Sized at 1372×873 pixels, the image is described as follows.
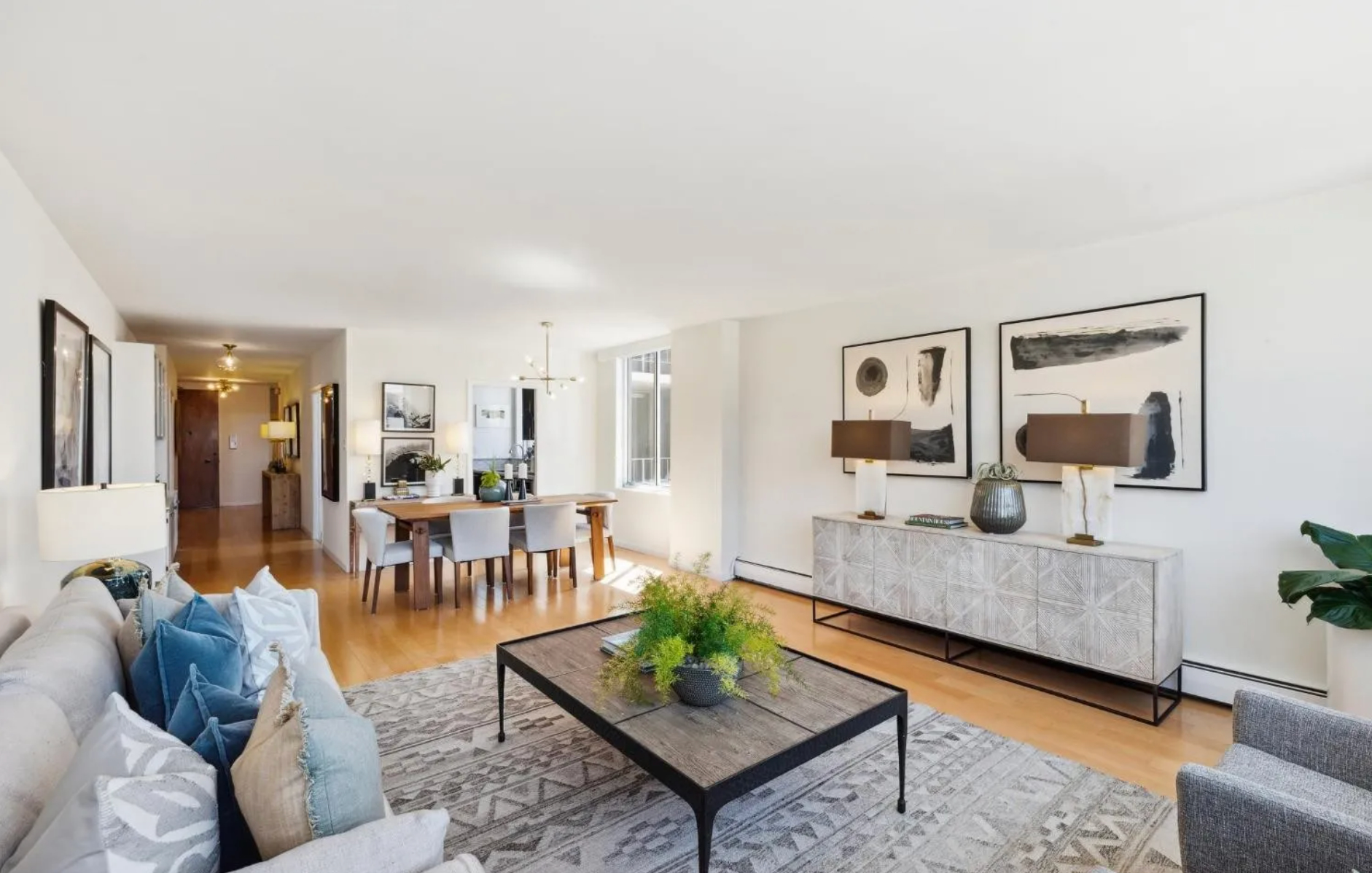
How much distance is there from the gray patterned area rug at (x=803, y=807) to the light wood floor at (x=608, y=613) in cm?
24

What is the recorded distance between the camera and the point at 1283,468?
3.00m

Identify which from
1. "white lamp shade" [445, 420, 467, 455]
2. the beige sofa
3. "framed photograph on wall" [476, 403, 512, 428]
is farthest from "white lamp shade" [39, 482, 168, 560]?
"framed photograph on wall" [476, 403, 512, 428]

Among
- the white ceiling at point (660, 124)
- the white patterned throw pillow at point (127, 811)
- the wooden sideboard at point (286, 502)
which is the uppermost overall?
the white ceiling at point (660, 124)

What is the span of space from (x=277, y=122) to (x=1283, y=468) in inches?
177

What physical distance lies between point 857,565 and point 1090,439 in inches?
65.3

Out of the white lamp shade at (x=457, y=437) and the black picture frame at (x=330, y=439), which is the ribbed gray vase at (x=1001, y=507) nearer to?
the white lamp shade at (x=457, y=437)

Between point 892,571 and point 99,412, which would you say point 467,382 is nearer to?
point 99,412

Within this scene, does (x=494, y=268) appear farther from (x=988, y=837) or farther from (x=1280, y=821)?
(x=1280, y=821)

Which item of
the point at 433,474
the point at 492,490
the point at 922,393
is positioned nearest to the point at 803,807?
the point at 922,393

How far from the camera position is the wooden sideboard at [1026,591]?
3.06 metres

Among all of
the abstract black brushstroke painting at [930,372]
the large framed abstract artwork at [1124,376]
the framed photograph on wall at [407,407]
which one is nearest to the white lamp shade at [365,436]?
the framed photograph on wall at [407,407]

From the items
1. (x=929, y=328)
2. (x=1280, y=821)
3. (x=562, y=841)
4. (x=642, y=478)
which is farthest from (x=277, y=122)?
(x=642, y=478)

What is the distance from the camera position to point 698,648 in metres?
2.21

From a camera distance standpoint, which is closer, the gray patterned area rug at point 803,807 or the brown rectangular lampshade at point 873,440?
the gray patterned area rug at point 803,807
